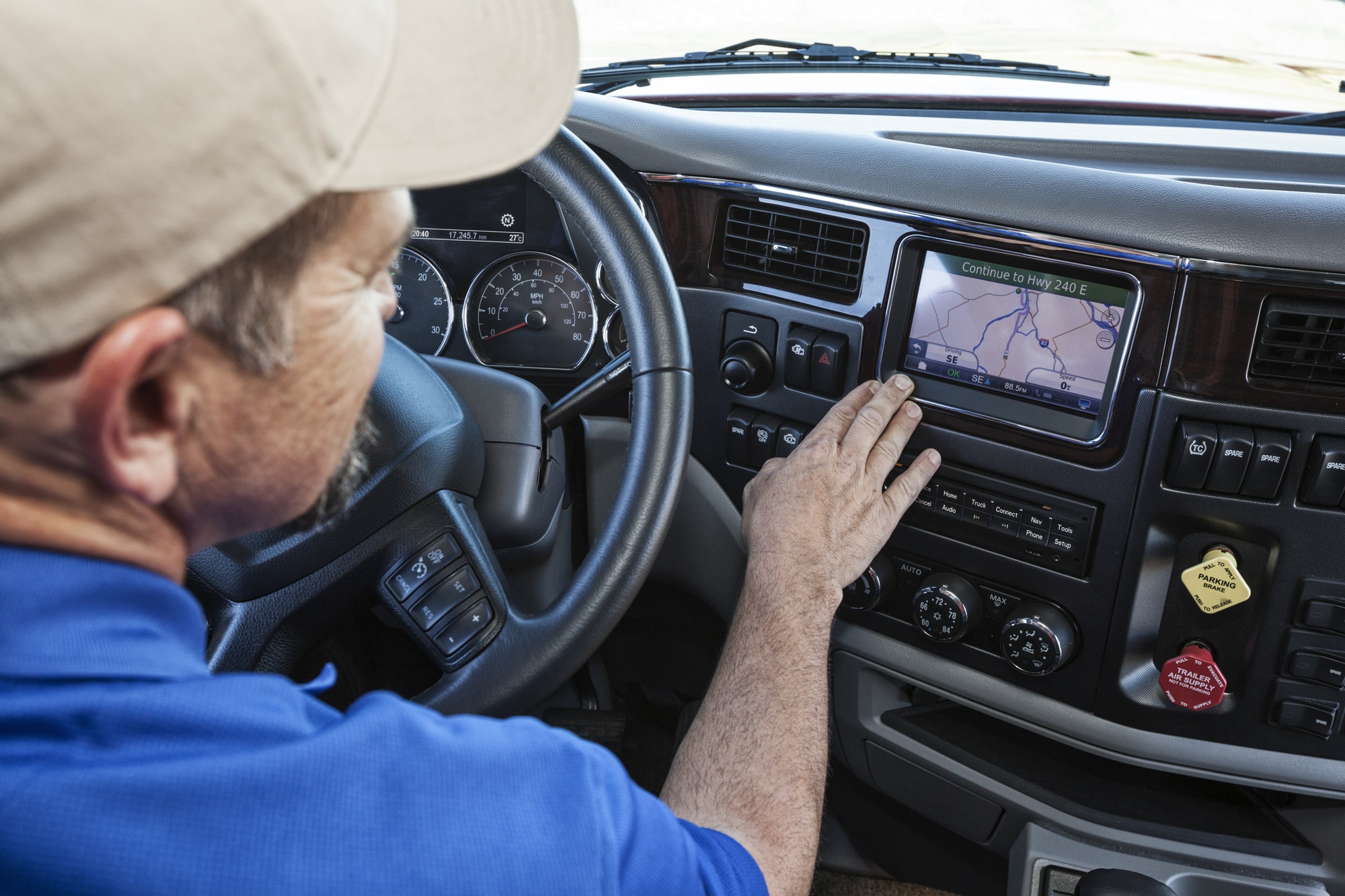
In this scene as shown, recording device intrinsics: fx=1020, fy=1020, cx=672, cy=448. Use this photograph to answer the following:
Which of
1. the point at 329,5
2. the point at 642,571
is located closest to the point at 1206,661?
the point at 642,571

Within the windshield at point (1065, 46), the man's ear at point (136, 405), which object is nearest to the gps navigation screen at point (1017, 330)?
the windshield at point (1065, 46)

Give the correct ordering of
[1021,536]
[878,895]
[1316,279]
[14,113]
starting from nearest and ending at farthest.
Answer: [14,113]
[1316,279]
[1021,536]
[878,895]

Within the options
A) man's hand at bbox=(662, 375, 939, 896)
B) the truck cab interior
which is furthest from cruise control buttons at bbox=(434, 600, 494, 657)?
man's hand at bbox=(662, 375, 939, 896)

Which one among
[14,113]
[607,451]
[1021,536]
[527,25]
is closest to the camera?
[14,113]

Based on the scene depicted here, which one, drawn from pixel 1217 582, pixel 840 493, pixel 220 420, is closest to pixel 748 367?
pixel 840 493

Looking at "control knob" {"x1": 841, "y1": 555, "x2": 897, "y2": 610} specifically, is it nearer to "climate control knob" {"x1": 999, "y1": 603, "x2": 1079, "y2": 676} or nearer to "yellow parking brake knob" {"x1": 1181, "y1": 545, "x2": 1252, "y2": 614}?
"climate control knob" {"x1": 999, "y1": 603, "x2": 1079, "y2": 676}

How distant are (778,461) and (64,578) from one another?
2.90 ft

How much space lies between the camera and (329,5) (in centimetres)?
52

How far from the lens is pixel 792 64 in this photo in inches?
69.1

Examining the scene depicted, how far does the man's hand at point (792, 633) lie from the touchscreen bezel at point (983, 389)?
0.13ft

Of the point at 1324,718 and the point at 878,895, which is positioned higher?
the point at 1324,718

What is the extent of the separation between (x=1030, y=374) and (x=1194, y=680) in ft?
1.31

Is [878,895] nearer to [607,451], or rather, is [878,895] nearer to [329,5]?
[607,451]

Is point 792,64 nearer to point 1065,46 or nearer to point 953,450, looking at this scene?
point 1065,46
